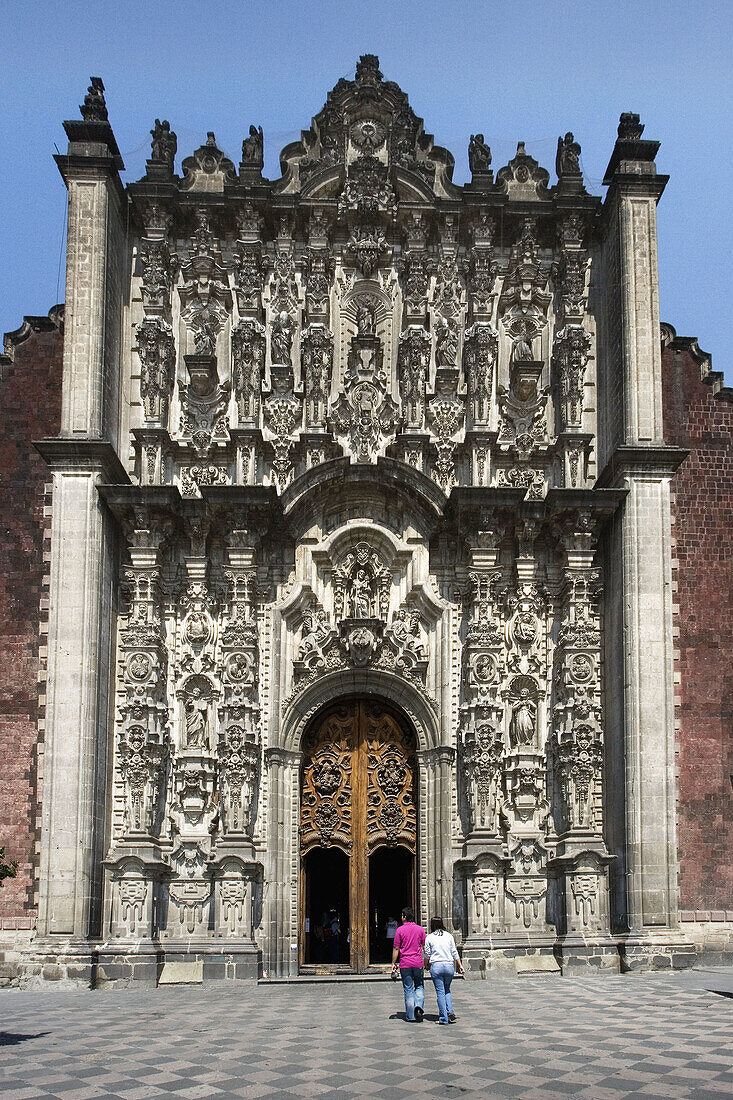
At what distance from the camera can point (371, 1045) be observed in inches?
512

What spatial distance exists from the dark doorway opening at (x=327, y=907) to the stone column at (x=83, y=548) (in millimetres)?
3921

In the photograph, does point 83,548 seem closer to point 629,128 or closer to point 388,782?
point 388,782

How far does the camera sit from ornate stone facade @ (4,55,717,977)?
2081 centimetres

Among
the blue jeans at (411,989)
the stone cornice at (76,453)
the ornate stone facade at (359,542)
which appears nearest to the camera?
the blue jeans at (411,989)

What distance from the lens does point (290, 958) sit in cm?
2108

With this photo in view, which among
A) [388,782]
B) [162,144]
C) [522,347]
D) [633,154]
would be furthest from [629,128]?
[388,782]

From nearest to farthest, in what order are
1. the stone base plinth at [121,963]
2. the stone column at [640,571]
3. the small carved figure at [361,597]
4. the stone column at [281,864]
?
the stone base plinth at [121,963] → the stone column at [640,571] → the stone column at [281,864] → the small carved figure at [361,597]

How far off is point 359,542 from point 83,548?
4.88m

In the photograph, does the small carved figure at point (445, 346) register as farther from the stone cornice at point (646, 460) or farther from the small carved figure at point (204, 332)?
the small carved figure at point (204, 332)

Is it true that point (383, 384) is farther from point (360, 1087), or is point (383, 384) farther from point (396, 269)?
point (360, 1087)

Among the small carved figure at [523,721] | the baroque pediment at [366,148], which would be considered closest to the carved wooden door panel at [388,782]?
the small carved figure at [523,721]

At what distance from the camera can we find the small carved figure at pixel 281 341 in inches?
913

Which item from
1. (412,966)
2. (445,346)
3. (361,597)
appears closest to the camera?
(412,966)

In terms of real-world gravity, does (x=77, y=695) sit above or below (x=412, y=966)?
above
